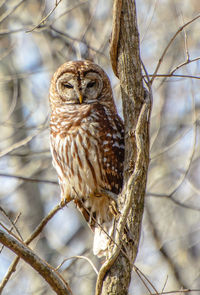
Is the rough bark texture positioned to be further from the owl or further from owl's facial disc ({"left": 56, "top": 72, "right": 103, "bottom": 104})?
owl's facial disc ({"left": 56, "top": 72, "right": 103, "bottom": 104})

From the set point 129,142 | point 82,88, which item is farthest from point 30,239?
point 82,88

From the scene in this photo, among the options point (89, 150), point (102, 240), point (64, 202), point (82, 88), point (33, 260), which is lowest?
point (102, 240)

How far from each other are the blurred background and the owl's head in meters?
2.05

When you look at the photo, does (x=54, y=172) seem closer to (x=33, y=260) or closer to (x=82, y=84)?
(x=82, y=84)

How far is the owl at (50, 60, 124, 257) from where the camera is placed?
4.09m

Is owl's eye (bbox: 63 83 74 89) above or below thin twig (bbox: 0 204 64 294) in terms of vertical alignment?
above

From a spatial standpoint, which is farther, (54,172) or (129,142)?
(54,172)

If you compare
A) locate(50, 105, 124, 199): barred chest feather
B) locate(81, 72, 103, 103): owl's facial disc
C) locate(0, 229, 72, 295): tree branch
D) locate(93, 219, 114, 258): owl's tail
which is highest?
locate(81, 72, 103, 103): owl's facial disc

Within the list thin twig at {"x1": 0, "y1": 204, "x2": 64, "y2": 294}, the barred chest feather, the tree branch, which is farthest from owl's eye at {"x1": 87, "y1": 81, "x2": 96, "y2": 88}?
the tree branch

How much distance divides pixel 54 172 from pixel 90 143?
3.71 m

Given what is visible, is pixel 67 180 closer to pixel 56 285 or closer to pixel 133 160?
pixel 133 160

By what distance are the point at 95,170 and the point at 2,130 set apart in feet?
16.3

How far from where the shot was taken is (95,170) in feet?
13.5

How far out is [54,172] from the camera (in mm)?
7715
